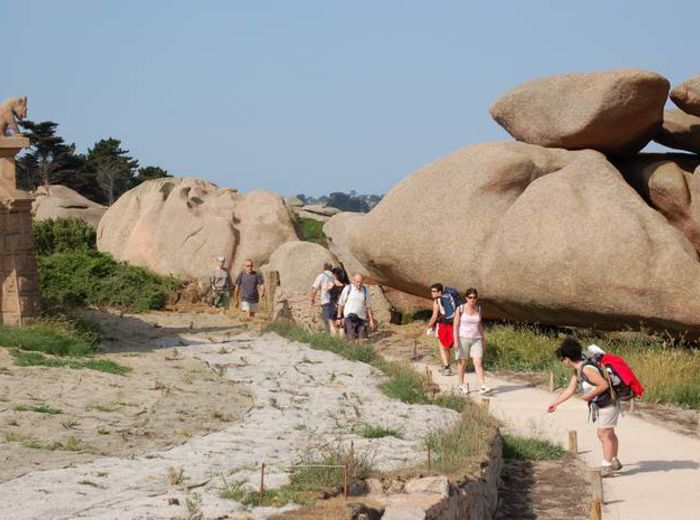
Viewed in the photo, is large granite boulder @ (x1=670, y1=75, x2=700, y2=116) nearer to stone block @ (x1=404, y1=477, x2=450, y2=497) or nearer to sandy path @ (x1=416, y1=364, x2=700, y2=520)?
sandy path @ (x1=416, y1=364, x2=700, y2=520)

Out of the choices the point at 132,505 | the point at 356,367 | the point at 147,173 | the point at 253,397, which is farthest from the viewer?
the point at 147,173

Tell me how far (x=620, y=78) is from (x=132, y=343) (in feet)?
32.6

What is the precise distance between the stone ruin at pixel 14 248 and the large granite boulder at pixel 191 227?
13.1 m

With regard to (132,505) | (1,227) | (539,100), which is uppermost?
(539,100)

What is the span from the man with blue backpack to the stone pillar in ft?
20.7

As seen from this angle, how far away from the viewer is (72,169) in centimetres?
5903

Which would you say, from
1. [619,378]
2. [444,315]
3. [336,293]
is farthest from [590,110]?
[619,378]

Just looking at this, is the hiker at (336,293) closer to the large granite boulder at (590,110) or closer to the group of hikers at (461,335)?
the group of hikers at (461,335)

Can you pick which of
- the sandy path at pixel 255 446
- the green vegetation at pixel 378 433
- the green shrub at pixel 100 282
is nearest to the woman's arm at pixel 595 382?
the sandy path at pixel 255 446

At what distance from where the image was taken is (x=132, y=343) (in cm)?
1958

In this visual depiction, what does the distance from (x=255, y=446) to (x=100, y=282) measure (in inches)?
641

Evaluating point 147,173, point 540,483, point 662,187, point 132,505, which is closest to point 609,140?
point 662,187

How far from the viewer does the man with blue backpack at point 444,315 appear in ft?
59.9

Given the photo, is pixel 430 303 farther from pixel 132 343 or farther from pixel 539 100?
pixel 132 343
